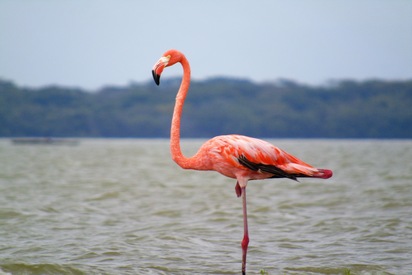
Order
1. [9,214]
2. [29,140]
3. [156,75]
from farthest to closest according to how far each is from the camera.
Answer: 1. [29,140]
2. [9,214]
3. [156,75]

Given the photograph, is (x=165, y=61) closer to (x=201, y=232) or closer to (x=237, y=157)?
(x=237, y=157)

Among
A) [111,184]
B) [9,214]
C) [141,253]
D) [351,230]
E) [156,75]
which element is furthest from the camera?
[111,184]

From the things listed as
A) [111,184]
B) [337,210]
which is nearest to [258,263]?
[337,210]

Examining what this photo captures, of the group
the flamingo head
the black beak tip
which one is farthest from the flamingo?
the black beak tip

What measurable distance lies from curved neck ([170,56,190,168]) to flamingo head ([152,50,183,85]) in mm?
114

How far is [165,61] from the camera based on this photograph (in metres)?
7.00

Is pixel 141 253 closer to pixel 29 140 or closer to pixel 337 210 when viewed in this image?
pixel 337 210

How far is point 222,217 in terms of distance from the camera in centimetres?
1395

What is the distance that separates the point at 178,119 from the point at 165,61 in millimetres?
673

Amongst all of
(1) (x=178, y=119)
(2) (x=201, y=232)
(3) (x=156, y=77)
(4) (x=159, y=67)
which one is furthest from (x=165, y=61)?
(2) (x=201, y=232)

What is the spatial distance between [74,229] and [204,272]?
Result: 4444mm

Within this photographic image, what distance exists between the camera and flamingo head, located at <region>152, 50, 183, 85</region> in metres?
6.79

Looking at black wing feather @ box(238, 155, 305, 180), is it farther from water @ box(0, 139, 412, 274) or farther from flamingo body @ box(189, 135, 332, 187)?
water @ box(0, 139, 412, 274)

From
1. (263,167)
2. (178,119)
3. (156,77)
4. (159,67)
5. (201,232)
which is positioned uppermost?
(159,67)
